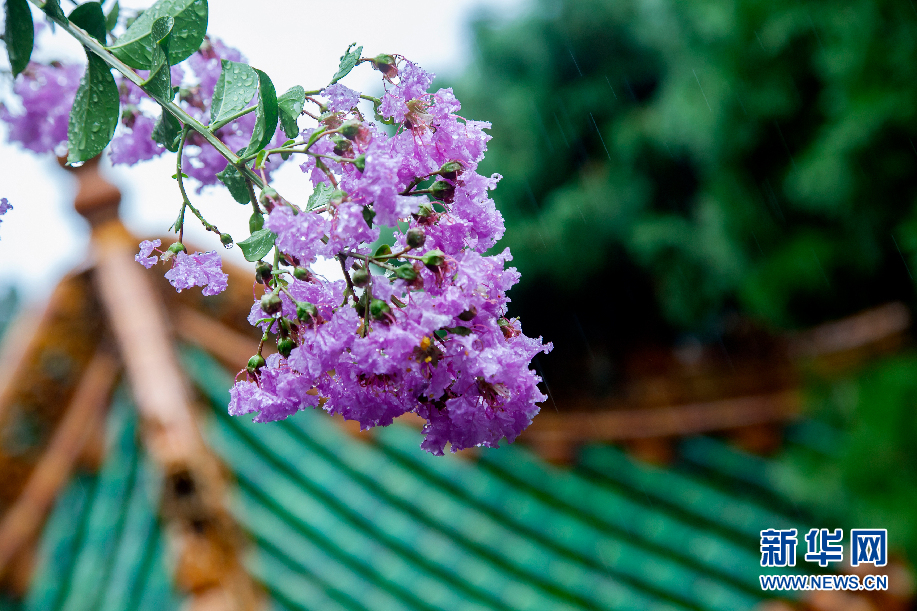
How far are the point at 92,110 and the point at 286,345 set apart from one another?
317 mm

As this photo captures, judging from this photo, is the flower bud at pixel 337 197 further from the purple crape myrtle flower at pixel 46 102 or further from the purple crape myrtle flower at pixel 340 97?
the purple crape myrtle flower at pixel 46 102

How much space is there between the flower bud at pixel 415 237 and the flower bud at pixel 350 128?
93 millimetres

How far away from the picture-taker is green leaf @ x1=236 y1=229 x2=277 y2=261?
1.79 ft

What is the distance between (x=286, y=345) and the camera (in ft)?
1.78

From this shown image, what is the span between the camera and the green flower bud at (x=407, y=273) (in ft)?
1.73

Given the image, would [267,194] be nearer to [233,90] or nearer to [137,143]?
[233,90]

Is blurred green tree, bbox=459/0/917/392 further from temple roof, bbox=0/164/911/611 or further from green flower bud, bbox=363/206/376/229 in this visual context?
green flower bud, bbox=363/206/376/229

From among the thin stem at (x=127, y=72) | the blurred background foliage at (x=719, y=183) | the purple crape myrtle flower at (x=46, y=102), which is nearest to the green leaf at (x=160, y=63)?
the thin stem at (x=127, y=72)

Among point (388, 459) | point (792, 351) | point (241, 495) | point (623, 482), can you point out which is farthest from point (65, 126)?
point (792, 351)

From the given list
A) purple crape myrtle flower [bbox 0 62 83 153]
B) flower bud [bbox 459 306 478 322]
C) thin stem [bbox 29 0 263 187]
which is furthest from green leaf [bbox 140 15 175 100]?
purple crape myrtle flower [bbox 0 62 83 153]

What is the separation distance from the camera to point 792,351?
4.87 metres

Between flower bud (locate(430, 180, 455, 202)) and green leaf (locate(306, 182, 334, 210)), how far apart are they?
9 centimetres

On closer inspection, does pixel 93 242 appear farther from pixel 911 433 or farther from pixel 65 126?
pixel 911 433

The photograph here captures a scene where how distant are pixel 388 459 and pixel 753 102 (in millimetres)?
2585
